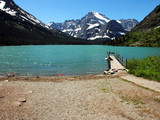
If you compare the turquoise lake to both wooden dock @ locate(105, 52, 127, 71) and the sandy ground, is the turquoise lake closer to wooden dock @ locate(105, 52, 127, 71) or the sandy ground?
wooden dock @ locate(105, 52, 127, 71)

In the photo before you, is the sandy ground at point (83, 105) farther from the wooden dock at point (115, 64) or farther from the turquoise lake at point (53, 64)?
the wooden dock at point (115, 64)

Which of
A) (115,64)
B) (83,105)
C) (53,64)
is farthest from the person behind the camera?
(53,64)

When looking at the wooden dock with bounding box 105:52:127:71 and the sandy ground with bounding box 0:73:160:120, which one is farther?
the wooden dock with bounding box 105:52:127:71

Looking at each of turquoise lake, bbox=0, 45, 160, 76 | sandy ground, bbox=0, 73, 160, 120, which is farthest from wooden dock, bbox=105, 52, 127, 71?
sandy ground, bbox=0, 73, 160, 120

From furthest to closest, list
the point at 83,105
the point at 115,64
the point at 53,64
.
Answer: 1. the point at 53,64
2. the point at 115,64
3. the point at 83,105

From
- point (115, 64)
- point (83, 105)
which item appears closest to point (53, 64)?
point (115, 64)

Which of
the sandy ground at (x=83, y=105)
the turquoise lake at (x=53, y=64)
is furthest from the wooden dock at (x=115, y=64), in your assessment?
the sandy ground at (x=83, y=105)

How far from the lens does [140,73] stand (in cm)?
1998

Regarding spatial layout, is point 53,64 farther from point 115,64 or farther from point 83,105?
point 83,105

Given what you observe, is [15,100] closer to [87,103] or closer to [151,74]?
[87,103]

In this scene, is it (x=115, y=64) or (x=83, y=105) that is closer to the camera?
(x=83, y=105)

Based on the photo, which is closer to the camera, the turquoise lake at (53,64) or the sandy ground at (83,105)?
the sandy ground at (83,105)

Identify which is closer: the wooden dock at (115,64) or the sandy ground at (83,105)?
the sandy ground at (83,105)

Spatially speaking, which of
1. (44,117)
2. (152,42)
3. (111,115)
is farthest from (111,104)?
(152,42)
